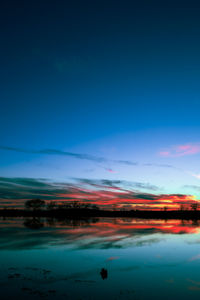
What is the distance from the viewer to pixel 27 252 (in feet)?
83.7

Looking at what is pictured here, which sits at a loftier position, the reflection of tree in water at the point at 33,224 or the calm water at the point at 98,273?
the calm water at the point at 98,273

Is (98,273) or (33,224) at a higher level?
(98,273)

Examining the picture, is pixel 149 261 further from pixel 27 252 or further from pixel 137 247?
pixel 27 252

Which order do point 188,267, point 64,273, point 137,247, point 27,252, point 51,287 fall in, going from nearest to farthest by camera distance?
point 51,287 → point 64,273 → point 188,267 → point 27,252 → point 137,247

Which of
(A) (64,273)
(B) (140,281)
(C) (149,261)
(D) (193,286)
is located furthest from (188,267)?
(A) (64,273)

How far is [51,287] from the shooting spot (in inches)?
562

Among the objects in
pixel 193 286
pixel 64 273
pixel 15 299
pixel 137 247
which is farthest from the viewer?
pixel 137 247

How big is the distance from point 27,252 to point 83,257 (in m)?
6.79

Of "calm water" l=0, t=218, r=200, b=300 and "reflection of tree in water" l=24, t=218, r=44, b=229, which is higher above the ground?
"calm water" l=0, t=218, r=200, b=300

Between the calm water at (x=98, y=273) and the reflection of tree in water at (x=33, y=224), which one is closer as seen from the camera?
the calm water at (x=98, y=273)

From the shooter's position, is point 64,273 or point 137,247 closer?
point 64,273

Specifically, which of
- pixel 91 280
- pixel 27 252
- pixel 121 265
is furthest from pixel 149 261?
pixel 27 252

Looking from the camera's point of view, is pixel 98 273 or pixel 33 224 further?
pixel 33 224

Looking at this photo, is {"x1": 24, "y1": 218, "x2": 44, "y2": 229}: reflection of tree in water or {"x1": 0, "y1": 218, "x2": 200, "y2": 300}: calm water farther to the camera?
{"x1": 24, "y1": 218, "x2": 44, "y2": 229}: reflection of tree in water
